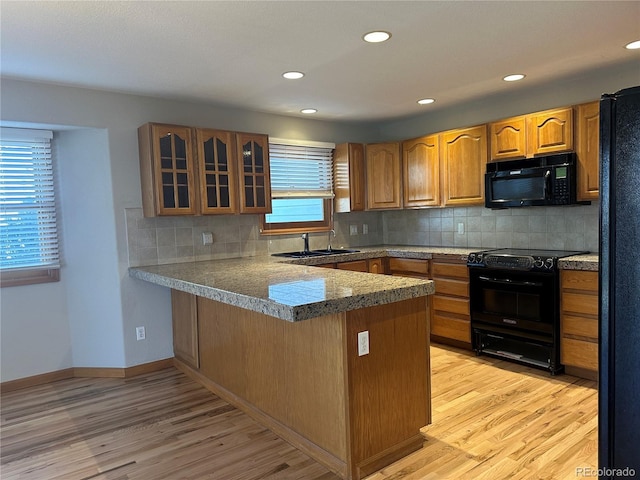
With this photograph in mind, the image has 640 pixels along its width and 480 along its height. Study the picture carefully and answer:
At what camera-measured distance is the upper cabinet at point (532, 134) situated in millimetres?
3588

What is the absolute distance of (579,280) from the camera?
10.9 feet

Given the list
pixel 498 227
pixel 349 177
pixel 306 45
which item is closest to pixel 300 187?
pixel 349 177

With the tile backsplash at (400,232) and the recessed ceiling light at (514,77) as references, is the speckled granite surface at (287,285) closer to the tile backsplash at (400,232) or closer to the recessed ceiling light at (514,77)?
the tile backsplash at (400,232)

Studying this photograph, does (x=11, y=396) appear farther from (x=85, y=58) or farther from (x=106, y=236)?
(x=85, y=58)

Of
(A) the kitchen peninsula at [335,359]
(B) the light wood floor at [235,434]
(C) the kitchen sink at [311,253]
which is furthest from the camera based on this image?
(C) the kitchen sink at [311,253]

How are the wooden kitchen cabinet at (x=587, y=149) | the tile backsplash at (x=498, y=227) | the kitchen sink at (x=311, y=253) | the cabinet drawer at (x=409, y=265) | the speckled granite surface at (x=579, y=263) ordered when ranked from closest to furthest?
the speckled granite surface at (x=579, y=263), the wooden kitchen cabinet at (x=587, y=149), the tile backsplash at (x=498, y=227), the cabinet drawer at (x=409, y=265), the kitchen sink at (x=311, y=253)

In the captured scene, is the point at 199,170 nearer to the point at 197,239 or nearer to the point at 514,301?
the point at 197,239

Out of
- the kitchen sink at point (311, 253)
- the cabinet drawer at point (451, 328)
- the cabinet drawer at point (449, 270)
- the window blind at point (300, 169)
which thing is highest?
the window blind at point (300, 169)

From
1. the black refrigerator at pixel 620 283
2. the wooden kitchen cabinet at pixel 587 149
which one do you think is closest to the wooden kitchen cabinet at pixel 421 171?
the wooden kitchen cabinet at pixel 587 149

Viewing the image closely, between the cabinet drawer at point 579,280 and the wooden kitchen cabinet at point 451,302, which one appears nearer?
the cabinet drawer at point 579,280

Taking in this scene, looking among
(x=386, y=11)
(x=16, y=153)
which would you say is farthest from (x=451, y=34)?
(x=16, y=153)

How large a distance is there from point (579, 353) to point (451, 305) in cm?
113

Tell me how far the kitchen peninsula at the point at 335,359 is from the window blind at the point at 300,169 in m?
1.93

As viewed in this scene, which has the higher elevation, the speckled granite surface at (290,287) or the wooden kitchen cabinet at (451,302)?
the speckled granite surface at (290,287)
